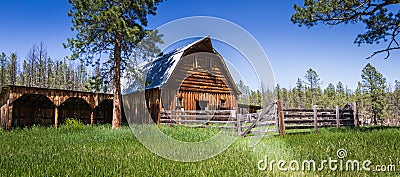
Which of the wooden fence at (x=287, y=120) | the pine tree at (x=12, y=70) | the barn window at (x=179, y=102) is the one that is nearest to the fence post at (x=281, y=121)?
the wooden fence at (x=287, y=120)

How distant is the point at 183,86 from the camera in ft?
66.6

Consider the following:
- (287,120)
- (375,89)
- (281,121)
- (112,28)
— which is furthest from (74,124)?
(375,89)

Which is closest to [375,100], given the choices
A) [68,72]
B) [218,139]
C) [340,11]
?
[340,11]

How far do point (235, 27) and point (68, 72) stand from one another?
62510 millimetres

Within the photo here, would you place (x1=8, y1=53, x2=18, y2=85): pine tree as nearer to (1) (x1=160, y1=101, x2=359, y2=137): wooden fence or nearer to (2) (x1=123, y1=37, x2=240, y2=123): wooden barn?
(2) (x1=123, y1=37, x2=240, y2=123): wooden barn

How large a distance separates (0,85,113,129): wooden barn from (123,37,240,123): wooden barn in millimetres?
2907

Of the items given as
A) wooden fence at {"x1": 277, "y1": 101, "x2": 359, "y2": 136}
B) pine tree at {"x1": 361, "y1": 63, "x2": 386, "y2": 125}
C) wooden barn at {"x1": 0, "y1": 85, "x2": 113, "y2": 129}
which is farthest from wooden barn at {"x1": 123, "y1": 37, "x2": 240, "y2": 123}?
pine tree at {"x1": 361, "y1": 63, "x2": 386, "y2": 125}

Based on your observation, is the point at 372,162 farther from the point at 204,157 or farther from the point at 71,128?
the point at 71,128

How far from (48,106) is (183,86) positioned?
10.5 metres

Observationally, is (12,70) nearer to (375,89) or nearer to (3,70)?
(3,70)

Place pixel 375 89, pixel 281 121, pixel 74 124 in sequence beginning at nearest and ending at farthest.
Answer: pixel 281 121
pixel 74 124
pixel 375 89

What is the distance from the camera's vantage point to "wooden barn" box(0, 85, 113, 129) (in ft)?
52.2

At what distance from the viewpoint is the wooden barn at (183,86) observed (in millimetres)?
19828

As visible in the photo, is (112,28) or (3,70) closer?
(112,28)
